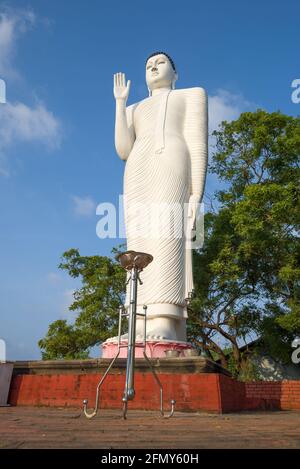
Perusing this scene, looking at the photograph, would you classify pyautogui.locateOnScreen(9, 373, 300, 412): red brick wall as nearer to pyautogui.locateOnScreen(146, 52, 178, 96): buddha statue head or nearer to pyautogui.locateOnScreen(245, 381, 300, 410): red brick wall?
pyautogui.locateOnScreen(245, 381, 300, 410): red brick wall

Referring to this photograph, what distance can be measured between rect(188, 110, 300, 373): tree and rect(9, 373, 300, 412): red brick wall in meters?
5.70

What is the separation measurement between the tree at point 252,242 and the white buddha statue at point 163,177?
299 cm

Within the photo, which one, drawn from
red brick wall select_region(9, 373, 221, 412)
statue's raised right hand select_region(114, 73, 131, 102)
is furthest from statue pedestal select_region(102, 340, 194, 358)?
statue's raised right hand select_region(114, 73, 131, 102)

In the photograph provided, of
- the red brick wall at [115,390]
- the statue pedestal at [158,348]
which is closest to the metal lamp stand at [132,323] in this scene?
the red brick wall at [115,390]

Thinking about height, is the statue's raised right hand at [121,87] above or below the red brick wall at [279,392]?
above

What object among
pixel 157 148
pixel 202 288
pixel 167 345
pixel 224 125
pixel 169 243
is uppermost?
pixel 224 125

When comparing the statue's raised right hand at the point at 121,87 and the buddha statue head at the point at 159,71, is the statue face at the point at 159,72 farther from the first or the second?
the statue's raised right hand at the point at 121,87

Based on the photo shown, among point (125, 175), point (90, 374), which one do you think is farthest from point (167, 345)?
point (125, 175)

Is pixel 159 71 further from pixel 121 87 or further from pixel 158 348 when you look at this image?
pixel 158 348

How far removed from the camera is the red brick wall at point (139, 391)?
15.0 ft

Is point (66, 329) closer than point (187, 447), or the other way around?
point (187, 447)
